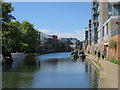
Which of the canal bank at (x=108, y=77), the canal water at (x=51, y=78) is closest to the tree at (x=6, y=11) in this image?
the canal water at (x=51, y=78)

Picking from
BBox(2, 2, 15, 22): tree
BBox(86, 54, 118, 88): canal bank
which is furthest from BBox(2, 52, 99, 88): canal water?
BBox(2, 2, 15, 22): tree

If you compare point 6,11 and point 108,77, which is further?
point 6,11

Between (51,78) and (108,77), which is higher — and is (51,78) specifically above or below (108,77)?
below

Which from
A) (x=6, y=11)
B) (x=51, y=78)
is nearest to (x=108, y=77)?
(x=51, y=78)

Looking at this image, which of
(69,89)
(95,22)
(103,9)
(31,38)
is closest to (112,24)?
(103,9)

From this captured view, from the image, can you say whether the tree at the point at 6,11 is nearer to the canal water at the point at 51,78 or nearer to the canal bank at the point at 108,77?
the canal water at the point at 51,78

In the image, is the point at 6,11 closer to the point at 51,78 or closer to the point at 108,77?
the point at 51,78

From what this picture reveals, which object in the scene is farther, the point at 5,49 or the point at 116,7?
the point at 116,7

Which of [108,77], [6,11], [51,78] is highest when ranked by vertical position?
[6,11]

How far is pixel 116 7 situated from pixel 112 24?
11.7 ft

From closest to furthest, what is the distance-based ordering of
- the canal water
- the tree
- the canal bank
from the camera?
the canal bank → the canal water → the tree

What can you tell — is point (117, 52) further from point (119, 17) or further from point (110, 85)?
point (110, 85)

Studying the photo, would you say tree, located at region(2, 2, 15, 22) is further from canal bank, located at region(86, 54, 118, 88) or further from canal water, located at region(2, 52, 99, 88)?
canal bank, located at region(86, 54, 118, 88)

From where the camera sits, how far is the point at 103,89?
12086mm
